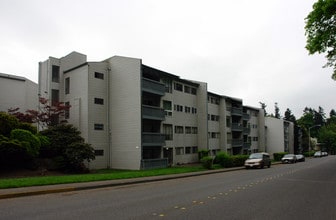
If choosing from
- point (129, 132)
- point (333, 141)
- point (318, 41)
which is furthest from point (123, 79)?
point (333, 141)

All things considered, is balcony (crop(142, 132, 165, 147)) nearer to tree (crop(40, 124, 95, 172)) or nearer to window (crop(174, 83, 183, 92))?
tree (crop(40, 124, 95, 172))

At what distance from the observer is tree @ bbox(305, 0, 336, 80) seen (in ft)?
65.9

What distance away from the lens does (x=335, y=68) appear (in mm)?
22906

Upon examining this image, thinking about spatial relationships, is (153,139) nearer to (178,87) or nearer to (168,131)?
(168,131)

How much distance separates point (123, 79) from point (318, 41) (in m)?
19.1

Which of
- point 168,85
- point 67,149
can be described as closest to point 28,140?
point 67,149

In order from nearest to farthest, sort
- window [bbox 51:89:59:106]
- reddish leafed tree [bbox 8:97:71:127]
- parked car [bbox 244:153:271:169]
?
reddish leafed tree [bbox 8:97:71:127]
parked car [bbox 244:153:271:169]
window [bbox 51:89:59:106]

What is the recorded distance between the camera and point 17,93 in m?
40.6

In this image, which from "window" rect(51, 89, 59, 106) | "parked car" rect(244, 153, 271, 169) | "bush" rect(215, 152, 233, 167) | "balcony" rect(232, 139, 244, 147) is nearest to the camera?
"parked car" rect(244, 153, 271, 169)

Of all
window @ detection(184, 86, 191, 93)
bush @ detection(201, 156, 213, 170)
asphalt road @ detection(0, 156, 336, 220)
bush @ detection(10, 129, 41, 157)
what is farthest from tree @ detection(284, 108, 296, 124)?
asphalt road @ detection(0, 156, 336, 220)

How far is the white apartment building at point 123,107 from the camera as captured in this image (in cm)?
3309

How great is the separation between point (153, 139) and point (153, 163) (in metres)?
2.40

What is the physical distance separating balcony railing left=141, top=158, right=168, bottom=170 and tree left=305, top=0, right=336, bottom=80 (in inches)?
701

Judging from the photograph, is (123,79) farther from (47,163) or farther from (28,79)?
(28,79)
